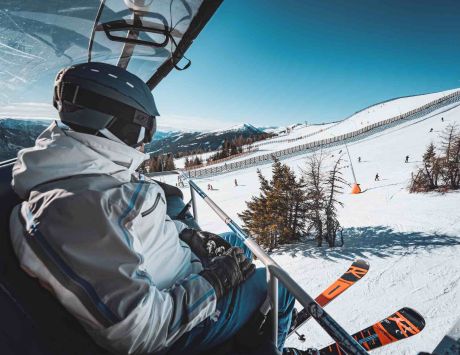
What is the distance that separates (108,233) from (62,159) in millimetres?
409

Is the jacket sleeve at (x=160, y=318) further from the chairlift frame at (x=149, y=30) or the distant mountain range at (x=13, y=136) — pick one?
the chairlift frame at (x=149, y=30)

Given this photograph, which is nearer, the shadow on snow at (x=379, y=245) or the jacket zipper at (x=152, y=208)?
the jacket zipper at (x=152, y=208)

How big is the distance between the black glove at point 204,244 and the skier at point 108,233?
0.57m

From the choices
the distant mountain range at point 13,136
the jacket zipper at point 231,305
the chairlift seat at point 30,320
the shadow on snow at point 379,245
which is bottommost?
the shadow on snow at point 379,245

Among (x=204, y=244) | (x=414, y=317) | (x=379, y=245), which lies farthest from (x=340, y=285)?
(x=379, y=245)

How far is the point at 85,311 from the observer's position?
3.11 ft

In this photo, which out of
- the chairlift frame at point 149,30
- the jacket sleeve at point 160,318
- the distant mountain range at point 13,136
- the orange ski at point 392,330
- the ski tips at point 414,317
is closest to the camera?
the jacket sleeve at point 160,318

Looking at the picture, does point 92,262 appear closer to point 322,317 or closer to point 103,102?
point 103,102

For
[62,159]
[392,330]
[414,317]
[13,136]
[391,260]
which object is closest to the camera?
[62,159]

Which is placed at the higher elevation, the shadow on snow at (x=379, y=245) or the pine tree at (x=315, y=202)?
the pine tree at (x=315, y=202)

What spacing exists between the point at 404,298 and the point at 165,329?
23.3ft

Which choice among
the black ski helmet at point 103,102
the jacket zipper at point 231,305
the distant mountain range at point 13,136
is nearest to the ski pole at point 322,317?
the jacket zipper at point 231,305

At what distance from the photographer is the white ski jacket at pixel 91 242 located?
95cm

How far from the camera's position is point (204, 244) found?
7.68 ft
